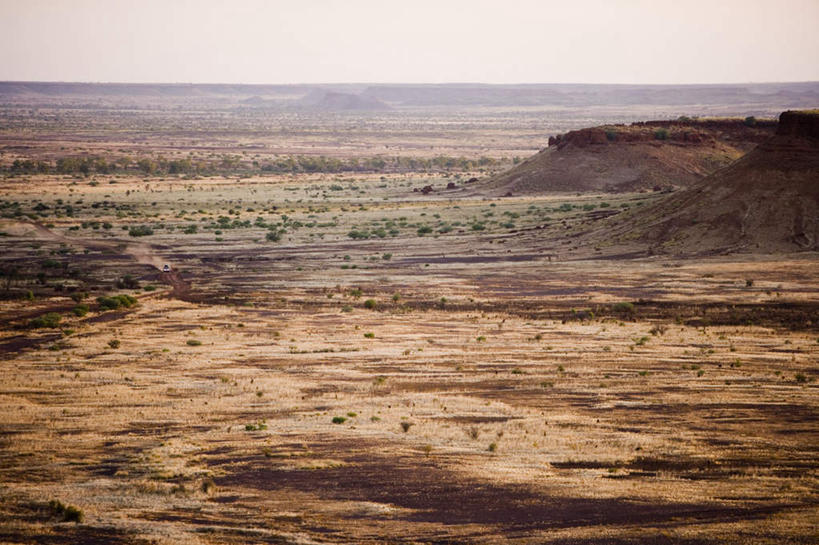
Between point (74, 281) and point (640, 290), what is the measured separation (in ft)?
80.0

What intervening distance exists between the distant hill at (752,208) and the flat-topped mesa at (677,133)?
99.2 feet

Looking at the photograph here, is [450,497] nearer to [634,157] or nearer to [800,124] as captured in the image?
[800,124]

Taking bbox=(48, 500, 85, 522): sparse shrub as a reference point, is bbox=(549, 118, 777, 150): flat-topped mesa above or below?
above

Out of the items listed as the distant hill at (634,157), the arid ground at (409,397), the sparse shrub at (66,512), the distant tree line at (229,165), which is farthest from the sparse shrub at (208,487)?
the distant tree line at (229,165)

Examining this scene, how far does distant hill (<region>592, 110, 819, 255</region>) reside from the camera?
46438 mm

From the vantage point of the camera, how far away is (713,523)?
14.6m

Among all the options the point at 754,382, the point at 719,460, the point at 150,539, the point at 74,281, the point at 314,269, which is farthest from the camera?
the point at 314,269

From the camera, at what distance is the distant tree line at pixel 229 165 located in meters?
105

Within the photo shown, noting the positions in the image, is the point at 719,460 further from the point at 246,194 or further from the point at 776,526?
the point at 246,194

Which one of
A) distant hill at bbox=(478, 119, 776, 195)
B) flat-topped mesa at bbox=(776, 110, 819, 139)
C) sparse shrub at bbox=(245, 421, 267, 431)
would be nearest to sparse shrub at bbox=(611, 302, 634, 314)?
sparse shrub at bbox=(245, 421, 267, 431)

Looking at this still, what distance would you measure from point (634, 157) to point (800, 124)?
29860 millimetres

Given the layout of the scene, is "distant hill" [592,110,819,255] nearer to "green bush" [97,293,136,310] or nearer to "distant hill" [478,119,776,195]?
"distant hill" [478,119,776,195]

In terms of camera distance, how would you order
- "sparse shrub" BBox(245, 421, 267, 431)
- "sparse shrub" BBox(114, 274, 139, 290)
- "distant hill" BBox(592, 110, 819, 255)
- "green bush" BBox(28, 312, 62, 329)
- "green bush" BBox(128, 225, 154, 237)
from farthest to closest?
"green bush" BBox(128, 225, 154, 237)
"distant hill" BBox(592, 110, 819, 255)
"sparse shrub" BBox(114, 274, 139, 290)
"green bush" BBox(28, 312, 62, 329)
"sparse shrub" BBox(245, 421, 267, 431)

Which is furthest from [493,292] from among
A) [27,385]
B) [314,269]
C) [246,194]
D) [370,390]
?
[246,194]
